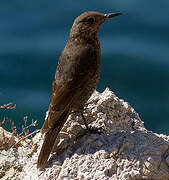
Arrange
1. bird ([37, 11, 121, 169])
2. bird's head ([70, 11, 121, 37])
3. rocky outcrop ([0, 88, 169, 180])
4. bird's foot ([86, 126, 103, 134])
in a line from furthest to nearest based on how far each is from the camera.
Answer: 1. bird's head ([70, 11, 121, 37])
2. bird's foot ([86, 126, 103, 134])
3. bird ([37, 11, 121, 169])
4. rocky outcrop ([0, 88, 169, 180])

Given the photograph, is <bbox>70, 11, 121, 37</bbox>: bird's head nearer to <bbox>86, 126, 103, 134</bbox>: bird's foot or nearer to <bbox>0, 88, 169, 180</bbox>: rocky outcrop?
<bbox>0, 88, 169, 180</bbox>: rocky outcrop

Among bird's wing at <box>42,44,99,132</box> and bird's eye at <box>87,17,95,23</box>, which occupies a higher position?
bird's eye at <box>87,17,95,23</box>

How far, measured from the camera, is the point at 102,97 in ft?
16.4

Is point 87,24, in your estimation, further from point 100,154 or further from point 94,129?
point 100,154

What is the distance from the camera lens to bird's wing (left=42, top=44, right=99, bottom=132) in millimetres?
4426

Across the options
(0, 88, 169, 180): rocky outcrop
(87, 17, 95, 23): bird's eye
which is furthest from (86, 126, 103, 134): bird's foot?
(87, 17, 95, 23): bird's eye

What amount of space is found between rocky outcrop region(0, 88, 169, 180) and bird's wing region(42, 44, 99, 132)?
0.28 m

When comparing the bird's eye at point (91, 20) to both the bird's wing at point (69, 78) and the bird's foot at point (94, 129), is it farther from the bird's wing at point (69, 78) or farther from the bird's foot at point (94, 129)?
the bird's foot at point (94, 129)

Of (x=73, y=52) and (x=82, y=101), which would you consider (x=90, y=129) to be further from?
(x=73, y=52)

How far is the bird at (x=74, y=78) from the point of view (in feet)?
14.3

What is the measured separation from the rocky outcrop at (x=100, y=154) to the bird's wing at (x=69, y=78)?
0.92 ft

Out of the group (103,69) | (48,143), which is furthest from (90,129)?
(103,69)

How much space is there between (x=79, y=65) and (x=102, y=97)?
0.62 m

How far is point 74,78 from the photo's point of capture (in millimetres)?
4516
